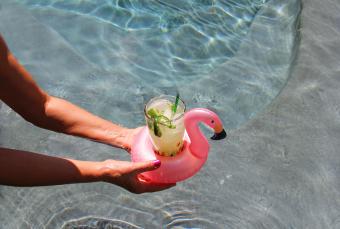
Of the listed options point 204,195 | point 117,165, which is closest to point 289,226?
point 204,195

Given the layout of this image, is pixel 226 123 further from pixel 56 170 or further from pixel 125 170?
pixel 56 170

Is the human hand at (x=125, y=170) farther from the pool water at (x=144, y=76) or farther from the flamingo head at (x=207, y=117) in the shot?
the pool water at (x=144, y=76)

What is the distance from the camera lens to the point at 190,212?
113 inches

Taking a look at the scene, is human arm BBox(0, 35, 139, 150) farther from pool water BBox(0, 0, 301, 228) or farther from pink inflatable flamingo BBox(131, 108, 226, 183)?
pool water BBox(0, 0, 301, 228)

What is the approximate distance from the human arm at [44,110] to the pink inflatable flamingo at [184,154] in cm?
14

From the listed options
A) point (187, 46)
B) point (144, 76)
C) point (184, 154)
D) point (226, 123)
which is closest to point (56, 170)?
point (184, 154)

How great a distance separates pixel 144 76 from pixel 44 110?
164cm

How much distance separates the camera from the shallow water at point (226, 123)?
286 centimetres

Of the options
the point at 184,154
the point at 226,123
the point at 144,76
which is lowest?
the point at 144,76

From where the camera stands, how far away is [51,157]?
2223mm

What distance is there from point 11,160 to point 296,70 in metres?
2.40

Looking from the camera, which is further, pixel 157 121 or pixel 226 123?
pixel 226 123

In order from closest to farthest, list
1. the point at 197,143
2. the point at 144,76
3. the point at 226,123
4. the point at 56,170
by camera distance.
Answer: the point at 56,170 < the point at 197,143 < the point at 226,123 < the point at 144,76

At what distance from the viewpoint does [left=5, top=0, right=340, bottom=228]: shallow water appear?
286 cm
